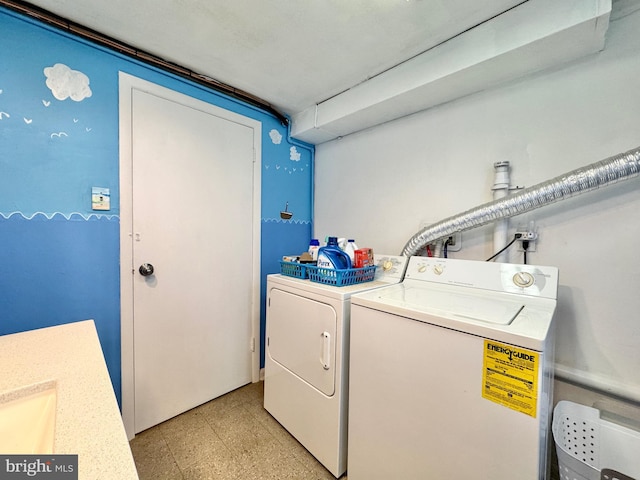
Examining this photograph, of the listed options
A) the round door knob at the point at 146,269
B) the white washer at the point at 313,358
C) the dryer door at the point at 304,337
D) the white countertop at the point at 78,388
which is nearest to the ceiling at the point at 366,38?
the white washer at the point at 313,358

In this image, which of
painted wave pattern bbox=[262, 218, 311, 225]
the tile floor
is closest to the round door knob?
painted wave pattern bbox=[262, 218, 311, 225]

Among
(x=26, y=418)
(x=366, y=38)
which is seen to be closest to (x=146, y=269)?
(x=26, y=418)

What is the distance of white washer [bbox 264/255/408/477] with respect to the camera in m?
1.32

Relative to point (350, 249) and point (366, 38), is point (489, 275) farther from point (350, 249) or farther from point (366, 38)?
point (366, 38)

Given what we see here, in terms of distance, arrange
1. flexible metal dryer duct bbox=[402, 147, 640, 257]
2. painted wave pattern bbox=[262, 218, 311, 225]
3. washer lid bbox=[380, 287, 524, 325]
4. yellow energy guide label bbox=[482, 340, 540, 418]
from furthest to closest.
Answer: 1. painted wave pattern bbox=[262, 218, 311, 225]
2. flexible metal dryer duct bbox=[402, 147, 640, 257]
3. washer lid bbox=[380, 287, 524, 325]
4. yellow energy guide label bbox=[482, 340, 540, 418]

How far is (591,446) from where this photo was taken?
114 centimetres

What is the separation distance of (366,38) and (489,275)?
1.39 metres

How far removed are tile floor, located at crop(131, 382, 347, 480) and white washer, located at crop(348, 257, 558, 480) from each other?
1.32 ft

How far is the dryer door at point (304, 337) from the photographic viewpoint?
4.41 ft

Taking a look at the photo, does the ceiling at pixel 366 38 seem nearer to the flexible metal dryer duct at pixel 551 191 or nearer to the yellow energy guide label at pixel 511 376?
the flexible metal dryer duct at pixel 551 191

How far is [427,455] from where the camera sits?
1.00 meters

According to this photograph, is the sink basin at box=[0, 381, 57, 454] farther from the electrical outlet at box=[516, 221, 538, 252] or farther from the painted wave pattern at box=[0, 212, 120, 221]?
the electrical outlet at box=[516, 221, 538, 252]

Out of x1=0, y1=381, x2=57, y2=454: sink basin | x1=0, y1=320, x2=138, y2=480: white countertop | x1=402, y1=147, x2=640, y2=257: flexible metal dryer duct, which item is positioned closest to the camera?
x1=0, y1=320, x2=138, y2=480: white countertop

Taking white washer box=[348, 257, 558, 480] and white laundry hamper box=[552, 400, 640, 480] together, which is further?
white laundry hamper box=[552, 400, 640, 480]
